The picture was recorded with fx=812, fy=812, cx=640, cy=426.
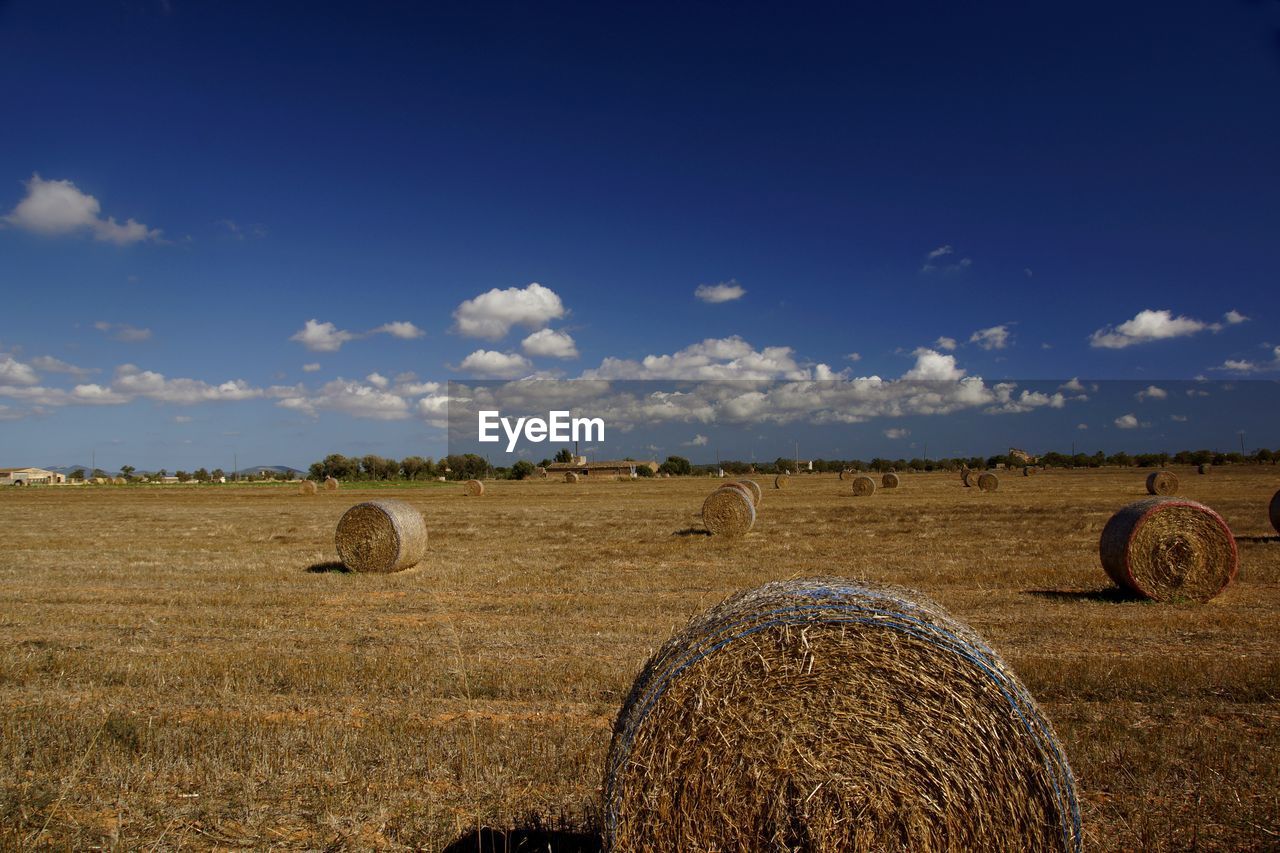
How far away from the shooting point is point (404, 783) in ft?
17.5

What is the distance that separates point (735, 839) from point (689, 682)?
29.1 inches

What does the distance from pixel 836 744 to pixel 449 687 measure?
4774 mm

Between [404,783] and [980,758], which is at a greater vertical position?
[980,758]

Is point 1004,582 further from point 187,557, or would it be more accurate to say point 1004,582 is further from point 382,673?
point 187,557

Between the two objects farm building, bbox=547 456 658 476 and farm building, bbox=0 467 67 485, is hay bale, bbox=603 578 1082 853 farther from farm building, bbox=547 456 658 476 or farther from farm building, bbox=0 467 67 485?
farm building, bbox=0 467 67 485

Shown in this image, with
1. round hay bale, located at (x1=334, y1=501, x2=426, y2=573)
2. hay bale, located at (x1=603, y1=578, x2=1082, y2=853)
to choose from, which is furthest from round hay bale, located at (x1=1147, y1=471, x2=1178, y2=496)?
hay bale, located at (x1=603, y1=578, x2=1082, y2=853)

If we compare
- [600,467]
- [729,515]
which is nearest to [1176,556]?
[729,515]

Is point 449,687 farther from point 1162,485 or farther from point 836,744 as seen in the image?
point 1162,485

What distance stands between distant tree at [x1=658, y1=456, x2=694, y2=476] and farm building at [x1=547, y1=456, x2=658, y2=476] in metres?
1.86

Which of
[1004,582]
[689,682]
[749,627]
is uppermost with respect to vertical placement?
[749,627]

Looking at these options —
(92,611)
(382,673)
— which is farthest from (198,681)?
(92,611)

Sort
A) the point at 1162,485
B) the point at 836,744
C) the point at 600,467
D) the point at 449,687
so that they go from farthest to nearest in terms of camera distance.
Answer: the point at 600,467
the point at 1162,485
the point at 449,687
the point at 836,744

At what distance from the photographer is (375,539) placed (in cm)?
1642

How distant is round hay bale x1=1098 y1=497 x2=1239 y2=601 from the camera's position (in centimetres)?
1221
